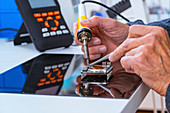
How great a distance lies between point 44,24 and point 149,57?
56cm

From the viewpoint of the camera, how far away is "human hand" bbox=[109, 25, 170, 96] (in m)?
0.65

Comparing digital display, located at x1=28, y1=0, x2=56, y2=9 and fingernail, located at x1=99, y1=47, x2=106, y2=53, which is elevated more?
digital display, located at x1=28, y1=0, x2=56, y2=9

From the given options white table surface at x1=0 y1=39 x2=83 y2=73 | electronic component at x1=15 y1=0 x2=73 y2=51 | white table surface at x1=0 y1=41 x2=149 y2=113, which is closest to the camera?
white table surface at x1=0 y1=41 x2=149 y2=113

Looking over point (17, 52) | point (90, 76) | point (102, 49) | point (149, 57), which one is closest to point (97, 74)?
point (90, 76)

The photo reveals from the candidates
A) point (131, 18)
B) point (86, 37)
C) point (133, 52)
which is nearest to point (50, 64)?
point (86, 37)

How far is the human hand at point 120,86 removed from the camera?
563 mm

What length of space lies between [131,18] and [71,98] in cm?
137

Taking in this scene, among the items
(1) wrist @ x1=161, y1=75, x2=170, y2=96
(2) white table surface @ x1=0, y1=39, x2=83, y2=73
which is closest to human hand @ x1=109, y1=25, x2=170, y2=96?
(1) wrist @ x1=161, y1=75, x2=170, y2=96

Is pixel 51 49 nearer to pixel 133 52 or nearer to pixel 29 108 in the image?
pixel 133 52

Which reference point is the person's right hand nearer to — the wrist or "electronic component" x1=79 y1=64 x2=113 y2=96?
"electronic component" x1=79 y1=64 x2=113 y2=96

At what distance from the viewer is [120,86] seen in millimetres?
616

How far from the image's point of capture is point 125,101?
0.51 metres

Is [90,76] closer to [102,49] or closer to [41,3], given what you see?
[102,49]

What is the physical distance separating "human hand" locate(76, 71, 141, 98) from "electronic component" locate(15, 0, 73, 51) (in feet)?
1.40
